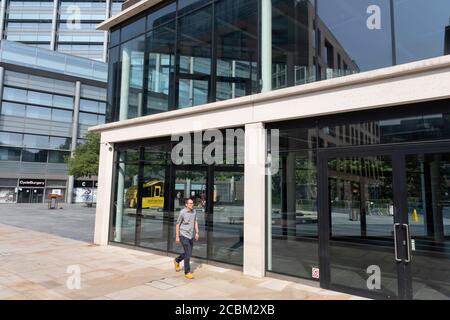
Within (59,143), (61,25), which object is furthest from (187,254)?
(61,25)

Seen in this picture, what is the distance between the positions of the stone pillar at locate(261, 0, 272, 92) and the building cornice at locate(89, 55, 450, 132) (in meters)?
0.65

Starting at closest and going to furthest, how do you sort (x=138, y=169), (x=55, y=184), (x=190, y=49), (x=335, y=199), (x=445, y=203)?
1. (x=445, y=203)
2. (x=335, y=199)
3. (x=190, y=49)
4. (x=138, y=169)
5. (x=55, y=184)

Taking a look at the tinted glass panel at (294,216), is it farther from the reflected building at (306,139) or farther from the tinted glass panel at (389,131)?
the tinted glass panel at (389,131)

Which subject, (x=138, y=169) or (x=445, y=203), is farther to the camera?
(x=138, y=169)

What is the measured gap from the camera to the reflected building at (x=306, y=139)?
641 centimetres

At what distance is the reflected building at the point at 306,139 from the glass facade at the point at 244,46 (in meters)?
0.03

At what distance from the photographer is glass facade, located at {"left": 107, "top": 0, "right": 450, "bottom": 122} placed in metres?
7.12

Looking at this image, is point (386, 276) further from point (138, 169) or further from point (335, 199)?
point (138, 169)

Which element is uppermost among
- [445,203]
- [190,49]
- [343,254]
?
[190,49]

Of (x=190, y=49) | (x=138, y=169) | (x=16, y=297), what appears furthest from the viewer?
(x=138, y=169)

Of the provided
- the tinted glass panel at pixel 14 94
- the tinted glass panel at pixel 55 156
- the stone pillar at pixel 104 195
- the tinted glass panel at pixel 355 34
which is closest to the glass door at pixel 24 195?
the tinted glass panel at pixel 55 156
